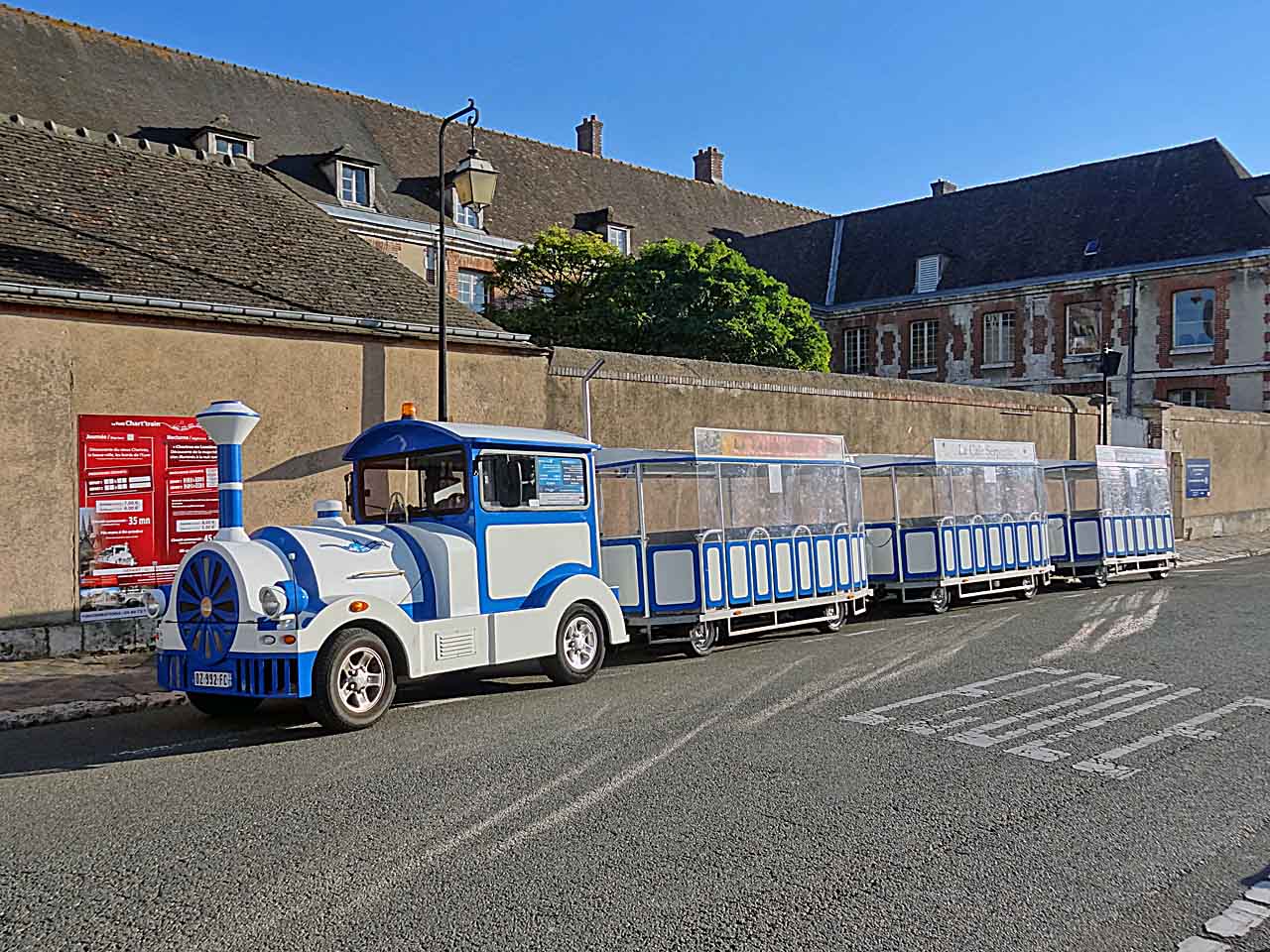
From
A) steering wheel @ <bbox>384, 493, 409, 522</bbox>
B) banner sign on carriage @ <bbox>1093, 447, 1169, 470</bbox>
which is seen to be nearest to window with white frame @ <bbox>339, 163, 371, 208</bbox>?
banner sign on carriage @ <bbox>1093, 447, 1169, 470</bbox>

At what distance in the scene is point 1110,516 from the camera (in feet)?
61.6

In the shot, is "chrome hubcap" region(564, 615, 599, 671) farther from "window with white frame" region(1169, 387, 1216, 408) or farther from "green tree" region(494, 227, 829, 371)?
"window with white frame" region(1169, 387, 1216, 408)

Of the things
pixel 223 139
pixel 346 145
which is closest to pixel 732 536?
pixel 223 139

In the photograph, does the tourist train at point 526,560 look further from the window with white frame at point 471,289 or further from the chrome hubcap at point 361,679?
the window with white frame at point 471,289

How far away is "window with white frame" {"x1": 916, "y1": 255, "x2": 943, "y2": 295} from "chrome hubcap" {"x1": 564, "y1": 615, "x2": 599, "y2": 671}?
1553 inches

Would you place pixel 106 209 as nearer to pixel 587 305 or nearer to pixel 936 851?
pixel 936 851

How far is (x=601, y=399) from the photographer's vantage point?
Result: 1625 cm

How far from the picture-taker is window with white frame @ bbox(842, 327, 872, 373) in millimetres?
48531

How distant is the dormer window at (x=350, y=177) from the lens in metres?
33.8

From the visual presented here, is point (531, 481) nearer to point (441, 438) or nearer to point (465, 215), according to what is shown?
point (441, 438)

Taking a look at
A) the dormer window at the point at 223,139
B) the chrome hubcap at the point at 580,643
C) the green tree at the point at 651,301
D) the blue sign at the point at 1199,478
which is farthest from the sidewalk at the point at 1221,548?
the dormer window at the point at 223,139

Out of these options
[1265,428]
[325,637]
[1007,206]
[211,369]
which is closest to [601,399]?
[211,369]

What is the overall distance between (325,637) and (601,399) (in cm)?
888

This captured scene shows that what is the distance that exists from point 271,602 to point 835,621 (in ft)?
25.2
